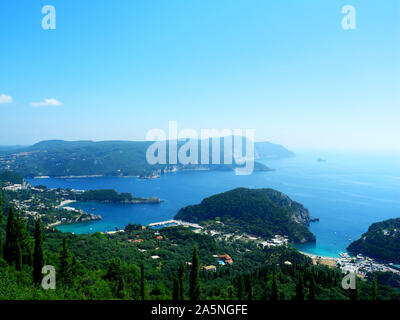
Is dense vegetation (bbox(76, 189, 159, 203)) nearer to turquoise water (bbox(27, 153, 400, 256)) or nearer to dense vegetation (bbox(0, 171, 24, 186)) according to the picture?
turquoise water (bbox(27, 153, 400, 256))

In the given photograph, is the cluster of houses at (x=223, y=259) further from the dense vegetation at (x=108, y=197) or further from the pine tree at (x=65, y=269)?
the dense vegetation at (x=108, y=197)

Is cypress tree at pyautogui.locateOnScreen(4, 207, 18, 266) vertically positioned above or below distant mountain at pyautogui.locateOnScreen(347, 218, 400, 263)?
Result: above

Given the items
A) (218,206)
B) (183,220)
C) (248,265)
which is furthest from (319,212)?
(248,265)

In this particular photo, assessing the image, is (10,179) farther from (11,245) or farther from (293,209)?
(11,245)

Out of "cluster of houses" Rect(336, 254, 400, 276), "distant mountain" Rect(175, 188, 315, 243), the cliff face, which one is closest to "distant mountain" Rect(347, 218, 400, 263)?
"cluster of houses" Rect(336, 254, 400, 276)

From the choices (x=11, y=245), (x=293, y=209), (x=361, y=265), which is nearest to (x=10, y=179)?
(x=293, y=209)
